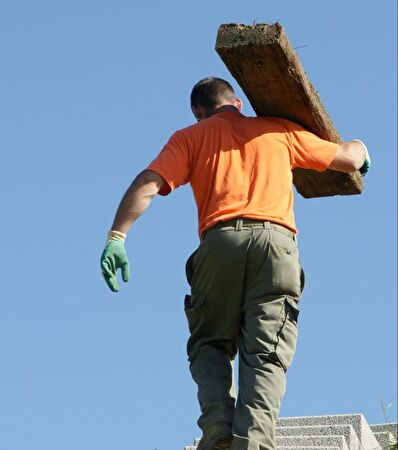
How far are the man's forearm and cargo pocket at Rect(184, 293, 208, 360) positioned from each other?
1.67 ft

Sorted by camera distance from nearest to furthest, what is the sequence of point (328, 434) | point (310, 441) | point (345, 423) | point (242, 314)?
point (242, 314) → point (310, 441) → point (328, 434) → point (345, 423)

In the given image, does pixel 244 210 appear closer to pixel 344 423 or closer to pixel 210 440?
pixel 210 440

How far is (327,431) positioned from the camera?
8.27 metres

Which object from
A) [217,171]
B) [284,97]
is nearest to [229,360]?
[217,171]

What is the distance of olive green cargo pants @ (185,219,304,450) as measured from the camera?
6.15 metres

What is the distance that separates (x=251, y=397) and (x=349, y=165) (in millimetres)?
1658

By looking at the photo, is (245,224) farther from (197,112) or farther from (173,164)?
(197,112)

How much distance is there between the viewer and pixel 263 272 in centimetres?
633

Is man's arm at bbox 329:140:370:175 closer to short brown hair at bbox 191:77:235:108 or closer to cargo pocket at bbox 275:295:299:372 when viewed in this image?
short brown hair at bbox 191:77:235:108

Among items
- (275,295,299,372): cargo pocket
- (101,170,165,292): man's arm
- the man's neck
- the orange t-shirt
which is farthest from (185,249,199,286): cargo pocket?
the man's neck

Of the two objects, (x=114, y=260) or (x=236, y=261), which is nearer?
(x=236, y=261)

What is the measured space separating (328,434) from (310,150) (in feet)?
7.42

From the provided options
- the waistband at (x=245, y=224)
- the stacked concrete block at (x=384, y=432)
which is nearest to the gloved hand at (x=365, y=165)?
the waistband at (x=245, y=224)

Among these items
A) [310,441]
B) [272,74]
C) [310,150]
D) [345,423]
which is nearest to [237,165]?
[310,150]
